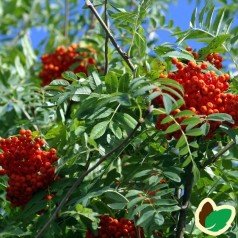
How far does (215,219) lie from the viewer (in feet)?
9.21

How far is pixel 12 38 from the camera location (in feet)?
20.7

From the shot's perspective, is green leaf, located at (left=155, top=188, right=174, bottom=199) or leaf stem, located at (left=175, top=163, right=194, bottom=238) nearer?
green leaf, located at (left=155, top=188, right=174, bottom=199)

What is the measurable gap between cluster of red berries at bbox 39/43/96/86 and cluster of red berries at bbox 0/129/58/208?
1.58 m

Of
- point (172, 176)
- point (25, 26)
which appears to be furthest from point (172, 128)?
point (25, 26)

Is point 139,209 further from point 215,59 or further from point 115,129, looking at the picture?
point 215,59

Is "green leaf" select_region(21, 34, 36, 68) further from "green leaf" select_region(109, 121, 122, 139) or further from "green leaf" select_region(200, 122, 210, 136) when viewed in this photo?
"green leaf" select_region(200, 122, 210, 136)

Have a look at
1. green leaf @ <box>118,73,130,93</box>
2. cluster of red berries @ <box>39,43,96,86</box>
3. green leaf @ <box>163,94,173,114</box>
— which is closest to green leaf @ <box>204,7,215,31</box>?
green leaf @ <box>118,73,130,93</box>

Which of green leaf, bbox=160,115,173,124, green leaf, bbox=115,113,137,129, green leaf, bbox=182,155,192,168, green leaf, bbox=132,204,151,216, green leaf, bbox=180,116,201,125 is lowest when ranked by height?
green leaf, bbox=132,204,151,216

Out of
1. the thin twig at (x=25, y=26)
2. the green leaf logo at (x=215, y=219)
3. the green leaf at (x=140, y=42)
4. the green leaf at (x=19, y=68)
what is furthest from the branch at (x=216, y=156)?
the thin twig at (x=25, y=26)

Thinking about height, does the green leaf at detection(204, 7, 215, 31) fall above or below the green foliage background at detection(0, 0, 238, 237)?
above

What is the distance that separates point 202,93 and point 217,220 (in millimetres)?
438

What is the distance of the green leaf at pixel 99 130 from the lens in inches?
112

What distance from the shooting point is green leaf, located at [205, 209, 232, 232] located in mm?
2801

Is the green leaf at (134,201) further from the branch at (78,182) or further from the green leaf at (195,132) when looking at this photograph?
the green leaf at (195,132)
